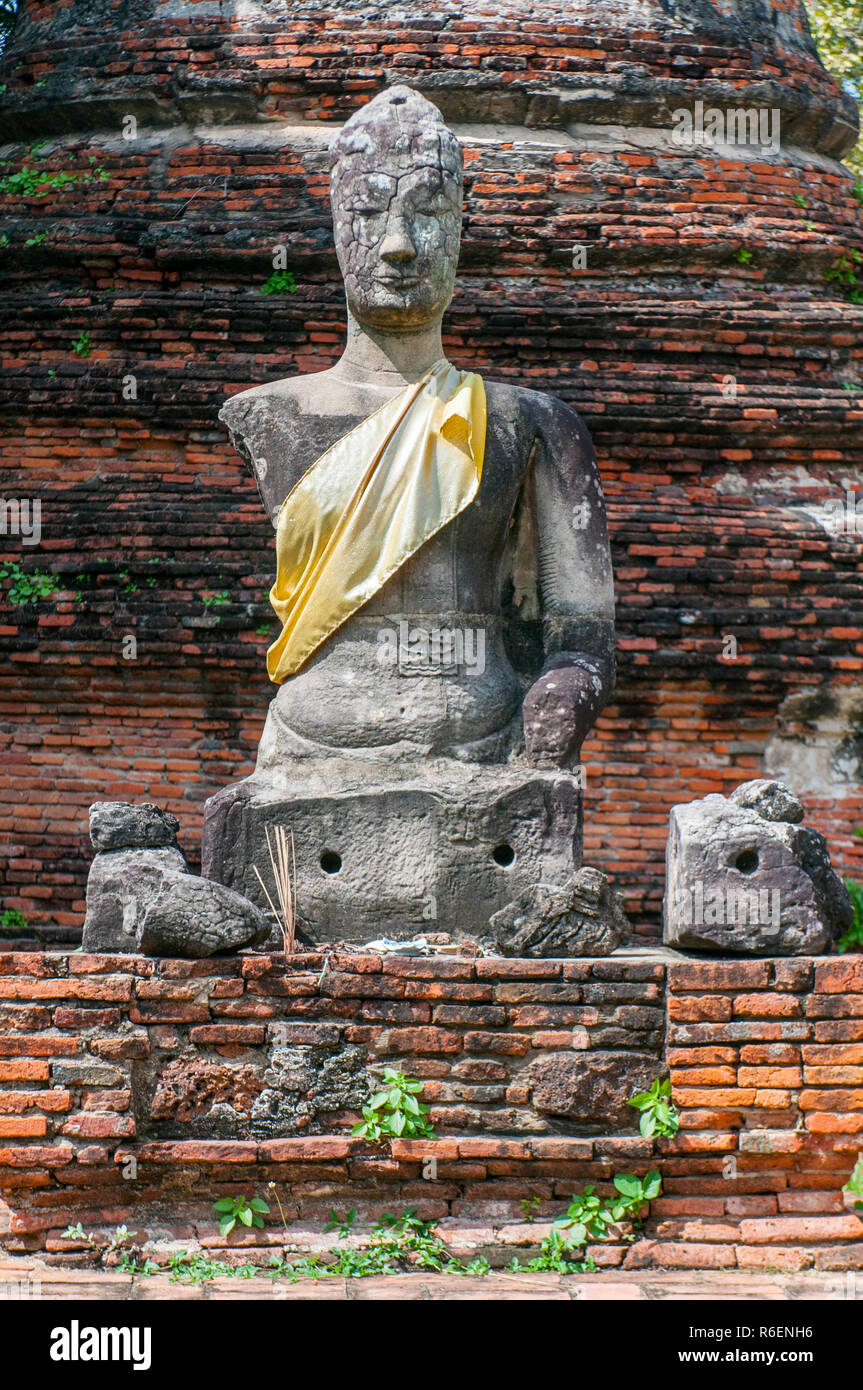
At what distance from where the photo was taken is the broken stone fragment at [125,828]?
5031 mm

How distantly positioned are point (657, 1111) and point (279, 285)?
6058 millimetres

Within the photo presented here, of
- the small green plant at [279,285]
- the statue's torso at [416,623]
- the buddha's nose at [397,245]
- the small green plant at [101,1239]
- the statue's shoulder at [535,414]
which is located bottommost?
the small green plant at [101,1239]

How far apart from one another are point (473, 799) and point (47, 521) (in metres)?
4.76

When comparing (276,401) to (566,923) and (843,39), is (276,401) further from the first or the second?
(843,39)

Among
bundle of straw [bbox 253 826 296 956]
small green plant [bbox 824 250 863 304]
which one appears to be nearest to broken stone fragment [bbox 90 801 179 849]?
bundle of straw [bbox 253 826 296 956]

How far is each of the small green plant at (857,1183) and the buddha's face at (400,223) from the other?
9.76 feet

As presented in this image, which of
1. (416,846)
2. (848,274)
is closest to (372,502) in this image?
(416,846)

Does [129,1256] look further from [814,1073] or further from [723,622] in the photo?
[723,622]

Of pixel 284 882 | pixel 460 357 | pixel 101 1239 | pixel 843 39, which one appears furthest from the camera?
pixel 843 39

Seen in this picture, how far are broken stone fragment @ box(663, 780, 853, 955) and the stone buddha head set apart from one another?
1960 millimetres

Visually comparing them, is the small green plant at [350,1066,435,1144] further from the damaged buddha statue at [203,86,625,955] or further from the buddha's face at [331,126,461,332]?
the buddha's face at [331,126,461,332]

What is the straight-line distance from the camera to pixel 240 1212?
4.54 m

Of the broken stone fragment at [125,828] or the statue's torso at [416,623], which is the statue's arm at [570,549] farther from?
the broken stone fragment at [125,828]

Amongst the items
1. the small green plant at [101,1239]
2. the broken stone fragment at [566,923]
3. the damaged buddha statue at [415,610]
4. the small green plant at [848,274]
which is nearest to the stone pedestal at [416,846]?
the damaged buddha statue at [415,610]
